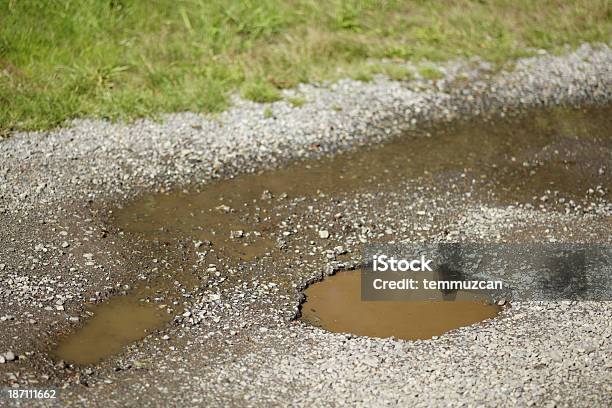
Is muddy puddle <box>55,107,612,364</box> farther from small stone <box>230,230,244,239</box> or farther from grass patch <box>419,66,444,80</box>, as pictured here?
grass patch <box>419,66,444,80</box>

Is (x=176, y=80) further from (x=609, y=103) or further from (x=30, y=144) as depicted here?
(x=609, y=103)

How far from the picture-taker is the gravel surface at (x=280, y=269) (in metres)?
7.00

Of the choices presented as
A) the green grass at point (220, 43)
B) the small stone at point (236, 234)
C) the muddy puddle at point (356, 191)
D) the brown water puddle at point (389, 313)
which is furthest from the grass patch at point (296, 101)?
the brown water puddle at point (389, 313)

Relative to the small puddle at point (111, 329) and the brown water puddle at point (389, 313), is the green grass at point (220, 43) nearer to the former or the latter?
the small puddle at point (111, 329)

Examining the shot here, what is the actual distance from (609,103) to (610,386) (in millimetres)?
6906

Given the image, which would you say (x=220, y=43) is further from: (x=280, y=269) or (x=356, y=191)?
(x=280, y=269)

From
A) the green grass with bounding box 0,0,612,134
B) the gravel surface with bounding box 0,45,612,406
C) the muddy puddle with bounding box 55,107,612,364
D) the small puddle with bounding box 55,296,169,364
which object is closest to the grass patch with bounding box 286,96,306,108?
→ the gravel surface with bounding box 0,45,612,406

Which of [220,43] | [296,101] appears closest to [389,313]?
[296,101]

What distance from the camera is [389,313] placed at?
316 inches

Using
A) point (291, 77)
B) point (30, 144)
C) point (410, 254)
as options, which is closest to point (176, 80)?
point (291, 77)

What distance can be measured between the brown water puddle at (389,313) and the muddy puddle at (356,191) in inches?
0.4

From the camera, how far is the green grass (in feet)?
38.3

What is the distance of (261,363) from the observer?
7.27 metres

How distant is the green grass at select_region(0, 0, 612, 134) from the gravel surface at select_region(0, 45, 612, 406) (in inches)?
18.3
